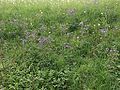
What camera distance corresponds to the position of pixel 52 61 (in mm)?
6152

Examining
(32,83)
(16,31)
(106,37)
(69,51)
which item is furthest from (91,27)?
(32,83)

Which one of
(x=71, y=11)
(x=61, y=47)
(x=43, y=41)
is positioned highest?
(x=71, y=11)

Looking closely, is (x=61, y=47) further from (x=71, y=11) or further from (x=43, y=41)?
(x=71, y=11)

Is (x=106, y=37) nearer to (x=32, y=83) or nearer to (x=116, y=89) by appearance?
(x=116, y=89)

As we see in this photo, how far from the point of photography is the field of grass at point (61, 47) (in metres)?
5.62

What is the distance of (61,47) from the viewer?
6570 millimetres

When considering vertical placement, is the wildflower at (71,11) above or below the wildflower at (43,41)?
above

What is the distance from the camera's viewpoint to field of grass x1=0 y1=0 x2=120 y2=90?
18.4 ft

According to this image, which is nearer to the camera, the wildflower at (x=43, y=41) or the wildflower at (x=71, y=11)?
the wildflower at (x=43, y=41)

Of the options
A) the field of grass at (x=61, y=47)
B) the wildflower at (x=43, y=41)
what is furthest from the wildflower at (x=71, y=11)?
the wildflower at (x=43, y=41)

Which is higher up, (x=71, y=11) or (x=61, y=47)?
(x=71, y=11)

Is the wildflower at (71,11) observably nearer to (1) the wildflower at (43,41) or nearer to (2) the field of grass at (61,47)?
(2) the field of grass at (61,47)

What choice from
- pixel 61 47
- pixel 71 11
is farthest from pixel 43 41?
pixel 71 11

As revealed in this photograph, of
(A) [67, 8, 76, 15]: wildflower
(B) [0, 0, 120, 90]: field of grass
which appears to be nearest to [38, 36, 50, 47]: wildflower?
(B) [0, 0, 120, 90]: field of grass
